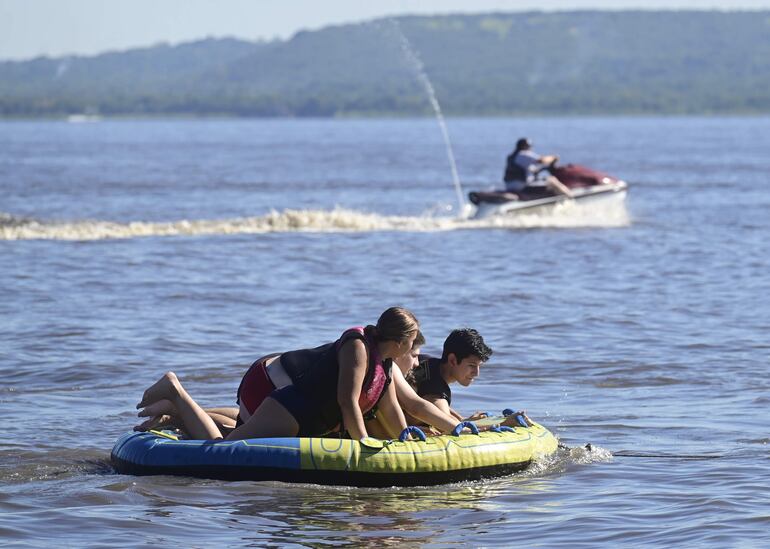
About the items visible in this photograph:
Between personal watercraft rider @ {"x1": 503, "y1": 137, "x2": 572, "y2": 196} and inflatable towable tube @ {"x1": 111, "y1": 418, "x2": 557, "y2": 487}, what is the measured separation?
17050 millimetres

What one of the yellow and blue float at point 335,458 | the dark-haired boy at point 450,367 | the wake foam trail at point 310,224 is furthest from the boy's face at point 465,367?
the wake foam trail at point 310,224

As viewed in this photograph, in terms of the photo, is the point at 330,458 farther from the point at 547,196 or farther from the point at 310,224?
the point at 310,224

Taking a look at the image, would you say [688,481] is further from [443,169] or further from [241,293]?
[443,169]

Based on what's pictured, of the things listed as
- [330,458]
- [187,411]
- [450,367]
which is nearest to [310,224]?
[450,367]

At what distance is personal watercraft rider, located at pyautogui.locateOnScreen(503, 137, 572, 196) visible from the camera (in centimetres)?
2648

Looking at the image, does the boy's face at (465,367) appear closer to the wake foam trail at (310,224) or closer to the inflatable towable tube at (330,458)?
the inflatable towable tube at (330,458)

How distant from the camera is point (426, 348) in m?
15.0

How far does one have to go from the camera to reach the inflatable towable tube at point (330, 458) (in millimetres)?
9258

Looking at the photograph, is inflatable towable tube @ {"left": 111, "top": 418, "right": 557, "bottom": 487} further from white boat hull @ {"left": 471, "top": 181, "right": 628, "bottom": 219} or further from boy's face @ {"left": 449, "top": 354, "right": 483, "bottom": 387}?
white boat hull @ {"left": 471, "top": 181, "right": 628, "bottom": 219}

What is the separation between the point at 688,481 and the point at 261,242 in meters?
16.2

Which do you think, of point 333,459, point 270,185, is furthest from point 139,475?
point 270,185

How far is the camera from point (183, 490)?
30.8ft

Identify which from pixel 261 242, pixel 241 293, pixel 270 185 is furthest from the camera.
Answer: pixel 270 185

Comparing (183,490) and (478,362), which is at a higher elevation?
(478,362)
